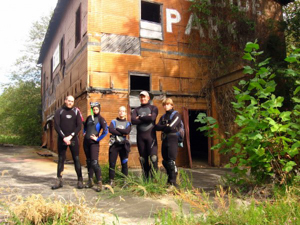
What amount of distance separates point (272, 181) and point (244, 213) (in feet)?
6.56

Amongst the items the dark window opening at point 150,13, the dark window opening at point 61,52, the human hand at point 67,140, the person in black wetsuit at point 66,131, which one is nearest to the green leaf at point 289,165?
the person in black wetsuit at point 66,131

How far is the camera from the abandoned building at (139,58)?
959 centimetres

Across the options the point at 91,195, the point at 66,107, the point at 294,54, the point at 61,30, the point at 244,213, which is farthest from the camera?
the point at 61,30

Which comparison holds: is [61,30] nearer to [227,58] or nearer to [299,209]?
[227,58]

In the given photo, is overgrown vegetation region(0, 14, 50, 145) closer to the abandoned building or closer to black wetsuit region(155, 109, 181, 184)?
the abandoned building

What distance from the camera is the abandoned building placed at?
378 inches

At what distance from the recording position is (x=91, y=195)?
469 centimetres

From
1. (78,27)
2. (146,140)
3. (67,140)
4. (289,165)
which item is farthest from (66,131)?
(78,27)

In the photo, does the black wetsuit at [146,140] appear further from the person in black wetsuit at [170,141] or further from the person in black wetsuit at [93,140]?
the person in black wetsuit at [93,140]

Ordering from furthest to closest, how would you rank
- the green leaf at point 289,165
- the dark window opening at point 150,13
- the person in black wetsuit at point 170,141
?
the dark window opening at point 150,13 < the person in black wetsuit at point 170,141 < the green leaf at point 289,165

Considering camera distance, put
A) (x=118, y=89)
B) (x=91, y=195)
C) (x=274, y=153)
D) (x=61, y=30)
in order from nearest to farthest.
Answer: (x=274, y=153) → (x=91, y=195) → (x=118, y=89) → (x=61, y=30)

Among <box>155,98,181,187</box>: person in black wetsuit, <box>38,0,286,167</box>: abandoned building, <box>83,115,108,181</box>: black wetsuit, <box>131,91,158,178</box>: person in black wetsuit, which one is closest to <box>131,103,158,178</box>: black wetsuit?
<box>131,91,158,178</box>: person in black wetsuit

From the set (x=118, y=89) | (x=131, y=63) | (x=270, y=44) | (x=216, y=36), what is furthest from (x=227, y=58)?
(x=118, y=89)

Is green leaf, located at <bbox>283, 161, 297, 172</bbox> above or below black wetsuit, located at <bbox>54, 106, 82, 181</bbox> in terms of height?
below
